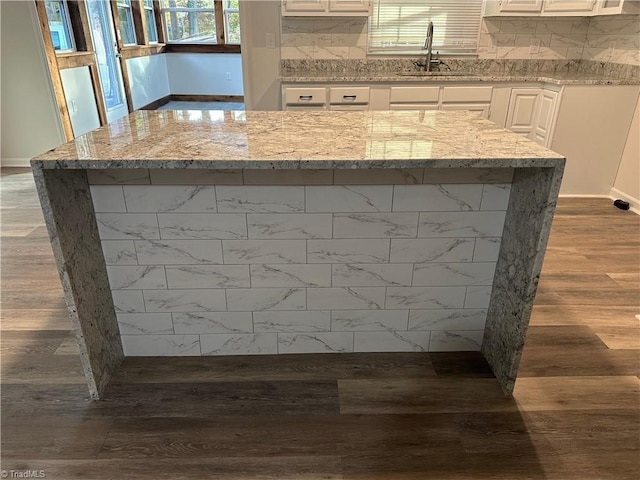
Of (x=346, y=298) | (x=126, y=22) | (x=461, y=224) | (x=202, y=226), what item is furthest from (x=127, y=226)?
(x=126, y=22)

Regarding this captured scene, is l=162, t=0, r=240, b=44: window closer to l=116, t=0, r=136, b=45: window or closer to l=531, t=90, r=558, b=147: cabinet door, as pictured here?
l=116, t=0, r=136, b=45: window

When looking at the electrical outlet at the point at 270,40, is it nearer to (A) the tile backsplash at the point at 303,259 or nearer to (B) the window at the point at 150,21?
(A) the tile backsplash at the point at 303,259

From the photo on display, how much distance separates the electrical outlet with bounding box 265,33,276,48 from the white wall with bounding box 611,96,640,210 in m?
3.07

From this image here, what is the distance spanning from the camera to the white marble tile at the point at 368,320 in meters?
1.84

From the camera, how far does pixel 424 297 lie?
1822 mm

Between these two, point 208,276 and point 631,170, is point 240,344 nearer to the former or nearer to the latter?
point 208,276

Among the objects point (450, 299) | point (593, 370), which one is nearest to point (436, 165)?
point (450, 299)

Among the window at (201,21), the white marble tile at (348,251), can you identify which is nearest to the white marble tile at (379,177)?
the white marble tile at (348,251)

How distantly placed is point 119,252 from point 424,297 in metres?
1.22

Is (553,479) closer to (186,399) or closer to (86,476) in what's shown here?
(186,399)

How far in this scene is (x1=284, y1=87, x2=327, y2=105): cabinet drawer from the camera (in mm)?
3646

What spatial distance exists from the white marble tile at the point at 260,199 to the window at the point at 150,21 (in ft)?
23.4

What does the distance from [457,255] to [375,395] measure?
63cm

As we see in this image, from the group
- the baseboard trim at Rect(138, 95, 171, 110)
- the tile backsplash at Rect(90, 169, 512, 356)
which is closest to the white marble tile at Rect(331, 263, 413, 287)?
the tile backsplash at Rect(90, 169, 512, 356)
